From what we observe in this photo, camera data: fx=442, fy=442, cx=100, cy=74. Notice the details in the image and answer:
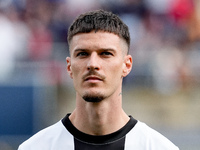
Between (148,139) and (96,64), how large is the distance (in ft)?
2.80

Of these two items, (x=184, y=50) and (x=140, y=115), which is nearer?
(x=140, y=115)

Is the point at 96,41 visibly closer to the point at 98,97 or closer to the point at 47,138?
the point at 98,97

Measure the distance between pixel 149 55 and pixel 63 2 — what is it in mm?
2151

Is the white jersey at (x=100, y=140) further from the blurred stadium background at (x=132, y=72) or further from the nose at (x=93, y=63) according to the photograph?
the blurred stadium background at (x=132, y=72)

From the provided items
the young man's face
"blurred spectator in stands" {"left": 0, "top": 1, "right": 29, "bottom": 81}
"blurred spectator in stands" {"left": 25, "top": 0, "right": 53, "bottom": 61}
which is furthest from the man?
"blurred spectator in stands" {"left": 25, "top": 0, "right": 53, "bottom": 61}

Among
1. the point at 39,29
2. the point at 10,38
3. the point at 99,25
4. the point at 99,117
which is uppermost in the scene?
the point at 39,29

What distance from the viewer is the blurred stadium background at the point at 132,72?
301 inches

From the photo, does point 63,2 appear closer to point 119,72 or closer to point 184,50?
point 184,50

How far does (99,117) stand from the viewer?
3.73 metres

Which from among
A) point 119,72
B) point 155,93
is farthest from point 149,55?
point 119,72

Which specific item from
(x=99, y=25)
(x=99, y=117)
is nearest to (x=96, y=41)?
(x=99, y=25)

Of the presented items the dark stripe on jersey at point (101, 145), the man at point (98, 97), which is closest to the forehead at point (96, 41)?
the man at point (98, 97)

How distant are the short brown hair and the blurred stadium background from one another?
13.0 feet

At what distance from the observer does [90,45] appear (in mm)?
3586
